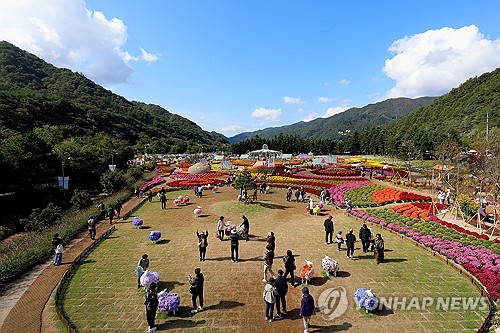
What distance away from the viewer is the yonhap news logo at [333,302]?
905 centimetres

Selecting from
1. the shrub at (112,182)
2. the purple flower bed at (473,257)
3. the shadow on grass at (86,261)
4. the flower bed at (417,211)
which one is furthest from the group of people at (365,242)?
the shrub at (112,182)

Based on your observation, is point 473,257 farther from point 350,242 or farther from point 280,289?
point 280,289

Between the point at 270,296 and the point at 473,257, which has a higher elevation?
the point at 270,296

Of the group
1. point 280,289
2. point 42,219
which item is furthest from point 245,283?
point 42,219

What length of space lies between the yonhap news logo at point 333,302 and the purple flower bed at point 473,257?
4.96 m

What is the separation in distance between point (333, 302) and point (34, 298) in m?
10.6

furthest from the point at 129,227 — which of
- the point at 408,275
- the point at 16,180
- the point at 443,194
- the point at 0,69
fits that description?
the point at 0,69

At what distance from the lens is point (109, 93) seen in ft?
617

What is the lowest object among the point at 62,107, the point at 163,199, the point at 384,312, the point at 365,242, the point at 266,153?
the point at 384,312

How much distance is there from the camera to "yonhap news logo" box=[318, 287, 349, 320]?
9055 mm

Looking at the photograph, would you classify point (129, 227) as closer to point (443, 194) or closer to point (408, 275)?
point (408, 275)

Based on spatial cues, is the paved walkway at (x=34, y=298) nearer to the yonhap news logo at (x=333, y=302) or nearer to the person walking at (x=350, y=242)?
the yonhap news logo at (x=333, y=302)

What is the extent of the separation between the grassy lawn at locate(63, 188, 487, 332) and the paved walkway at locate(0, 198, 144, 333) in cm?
77

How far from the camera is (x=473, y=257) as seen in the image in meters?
12.3
